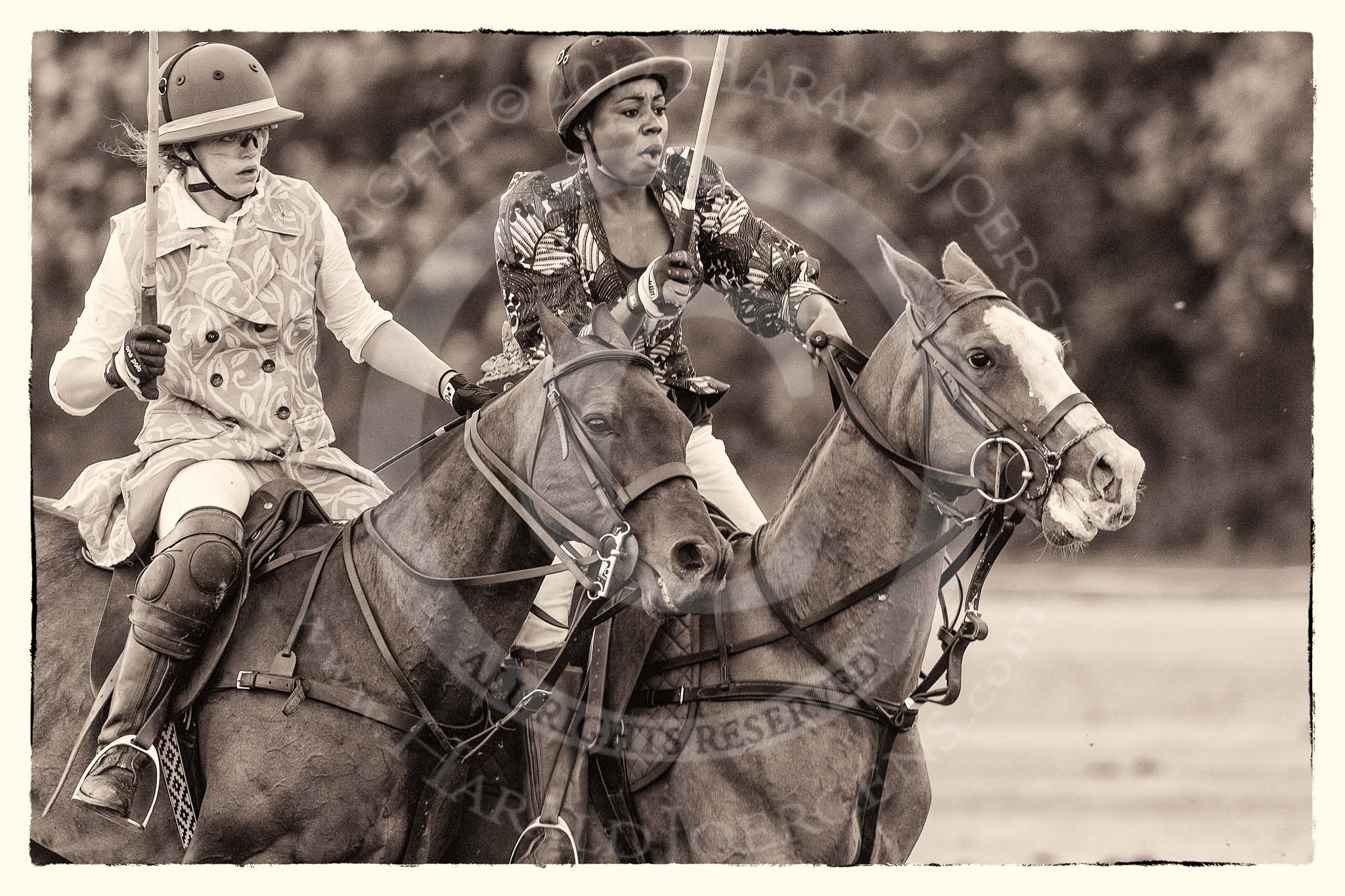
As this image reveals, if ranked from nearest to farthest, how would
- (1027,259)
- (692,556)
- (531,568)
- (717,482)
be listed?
(692,556), (531,568), (717,482), (1027,259)

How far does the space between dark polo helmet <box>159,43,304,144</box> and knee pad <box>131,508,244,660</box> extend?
56.5 inches

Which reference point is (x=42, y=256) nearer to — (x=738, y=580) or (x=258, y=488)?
(x=258, y=488)

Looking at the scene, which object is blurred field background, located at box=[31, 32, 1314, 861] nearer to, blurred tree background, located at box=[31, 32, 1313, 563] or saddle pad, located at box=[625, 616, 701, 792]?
blurred tree background, located at box=[31, 32, 1313, 563]

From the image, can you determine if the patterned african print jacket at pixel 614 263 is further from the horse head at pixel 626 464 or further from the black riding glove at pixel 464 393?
the horse head at pixel 626 464

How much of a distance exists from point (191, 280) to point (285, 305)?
1.11 feet

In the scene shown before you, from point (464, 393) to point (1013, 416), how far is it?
71.3 inches

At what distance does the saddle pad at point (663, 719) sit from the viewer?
467 centimetres

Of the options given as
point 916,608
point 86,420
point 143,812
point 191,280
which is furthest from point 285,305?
point 86,420

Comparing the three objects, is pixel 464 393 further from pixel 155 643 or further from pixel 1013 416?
pixel 1013 416

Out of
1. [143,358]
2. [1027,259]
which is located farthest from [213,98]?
[1027,259]

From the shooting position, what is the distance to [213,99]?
505 cm

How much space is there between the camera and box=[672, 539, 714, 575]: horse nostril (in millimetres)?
4008

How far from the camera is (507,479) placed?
4.38 m

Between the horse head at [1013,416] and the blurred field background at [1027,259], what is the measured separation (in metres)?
4.67
